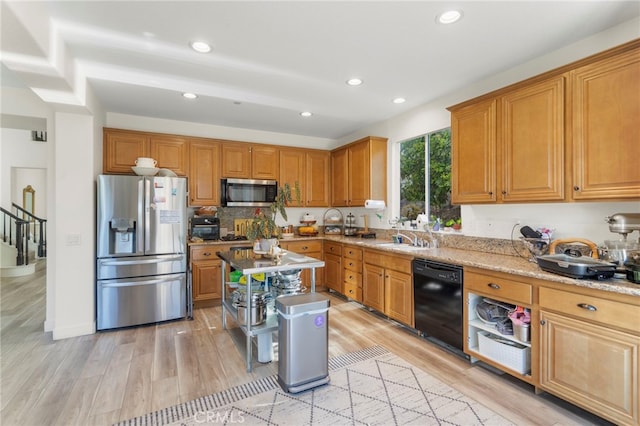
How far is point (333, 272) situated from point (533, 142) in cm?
304

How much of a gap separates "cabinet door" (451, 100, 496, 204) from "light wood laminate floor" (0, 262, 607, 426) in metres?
1.54

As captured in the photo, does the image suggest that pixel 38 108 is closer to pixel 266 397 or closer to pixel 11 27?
pixel 11 27

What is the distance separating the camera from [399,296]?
10.8 feet

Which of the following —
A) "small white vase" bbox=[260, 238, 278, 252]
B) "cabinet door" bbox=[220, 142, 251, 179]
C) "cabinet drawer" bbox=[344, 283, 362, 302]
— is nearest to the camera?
"small white vase" bbox=[260, 238, 278, 252]

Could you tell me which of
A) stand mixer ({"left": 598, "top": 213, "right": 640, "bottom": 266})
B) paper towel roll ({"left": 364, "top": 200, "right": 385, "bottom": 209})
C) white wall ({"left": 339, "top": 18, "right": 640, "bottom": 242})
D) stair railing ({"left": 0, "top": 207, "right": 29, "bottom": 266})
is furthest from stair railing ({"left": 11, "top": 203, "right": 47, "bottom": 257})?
stand mixer ({"left": 598, "top": 213, "right": 640, "bottom": 266})

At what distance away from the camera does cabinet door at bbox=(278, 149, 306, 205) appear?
4949 mm

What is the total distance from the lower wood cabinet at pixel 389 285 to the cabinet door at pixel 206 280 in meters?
2.00

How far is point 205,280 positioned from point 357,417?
9.25 feet

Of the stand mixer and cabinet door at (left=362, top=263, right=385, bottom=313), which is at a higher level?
the stand mixer

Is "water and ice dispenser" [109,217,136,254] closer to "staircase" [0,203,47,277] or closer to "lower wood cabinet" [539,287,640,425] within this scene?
"lower wood cabinet" [539,287,640,425]

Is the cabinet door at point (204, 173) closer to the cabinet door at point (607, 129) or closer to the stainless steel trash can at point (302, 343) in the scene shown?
the stainless steel trash can at point (302, 343)

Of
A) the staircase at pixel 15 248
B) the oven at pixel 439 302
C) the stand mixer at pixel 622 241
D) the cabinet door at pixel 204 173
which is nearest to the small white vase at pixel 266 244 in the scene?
the oven at pixel 439 302

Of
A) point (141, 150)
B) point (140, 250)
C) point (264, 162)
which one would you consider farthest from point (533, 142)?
point (141, 150)

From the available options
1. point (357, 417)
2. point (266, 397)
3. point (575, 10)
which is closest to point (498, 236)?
point (575, 10)
